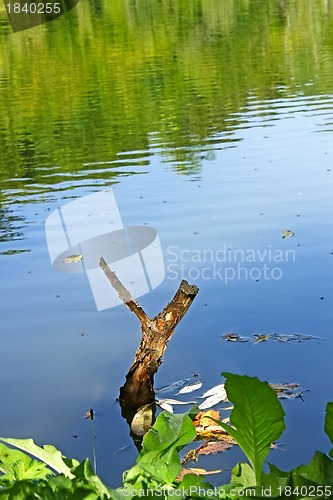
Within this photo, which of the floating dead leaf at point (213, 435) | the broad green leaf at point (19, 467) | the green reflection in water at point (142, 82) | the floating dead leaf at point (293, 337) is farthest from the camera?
the green reflection in water at point (142, 82)

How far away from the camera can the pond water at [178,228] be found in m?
6.88

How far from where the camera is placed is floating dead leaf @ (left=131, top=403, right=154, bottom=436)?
6.21 meters

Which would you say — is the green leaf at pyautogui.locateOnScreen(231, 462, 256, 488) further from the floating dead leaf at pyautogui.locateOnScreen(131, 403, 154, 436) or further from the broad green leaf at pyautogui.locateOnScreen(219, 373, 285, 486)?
the floating dead leaf at pyautogui.locateOnScreen(131, 403, 154, 436)

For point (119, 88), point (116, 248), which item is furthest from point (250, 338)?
point (119, 88)

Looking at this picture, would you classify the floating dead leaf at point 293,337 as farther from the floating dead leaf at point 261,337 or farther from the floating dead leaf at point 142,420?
the floating dead leaf at point 142,420

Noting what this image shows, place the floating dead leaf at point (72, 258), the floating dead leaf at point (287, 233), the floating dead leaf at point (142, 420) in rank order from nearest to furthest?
the floating dead leaf at point (142, 420) → the floating dead leaf at point (72, 258) → the floating dead leaf at point (287, 233)

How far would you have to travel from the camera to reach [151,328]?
6.08 m

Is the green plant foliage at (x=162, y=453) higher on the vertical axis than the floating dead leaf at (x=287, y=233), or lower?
higher

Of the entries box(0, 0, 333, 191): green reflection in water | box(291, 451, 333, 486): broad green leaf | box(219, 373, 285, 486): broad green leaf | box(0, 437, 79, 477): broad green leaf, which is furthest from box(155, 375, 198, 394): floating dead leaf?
box(0, 0, 333, 191): green reflection in water

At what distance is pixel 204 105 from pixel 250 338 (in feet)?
59.3

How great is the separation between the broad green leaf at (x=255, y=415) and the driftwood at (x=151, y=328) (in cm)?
409

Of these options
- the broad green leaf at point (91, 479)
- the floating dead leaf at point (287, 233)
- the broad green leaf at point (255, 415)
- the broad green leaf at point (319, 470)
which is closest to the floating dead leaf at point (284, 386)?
the floating dead leaf at point (287, 233)

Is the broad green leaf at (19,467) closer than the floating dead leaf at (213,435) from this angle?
Yes

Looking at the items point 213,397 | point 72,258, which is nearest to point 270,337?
point 213,397
